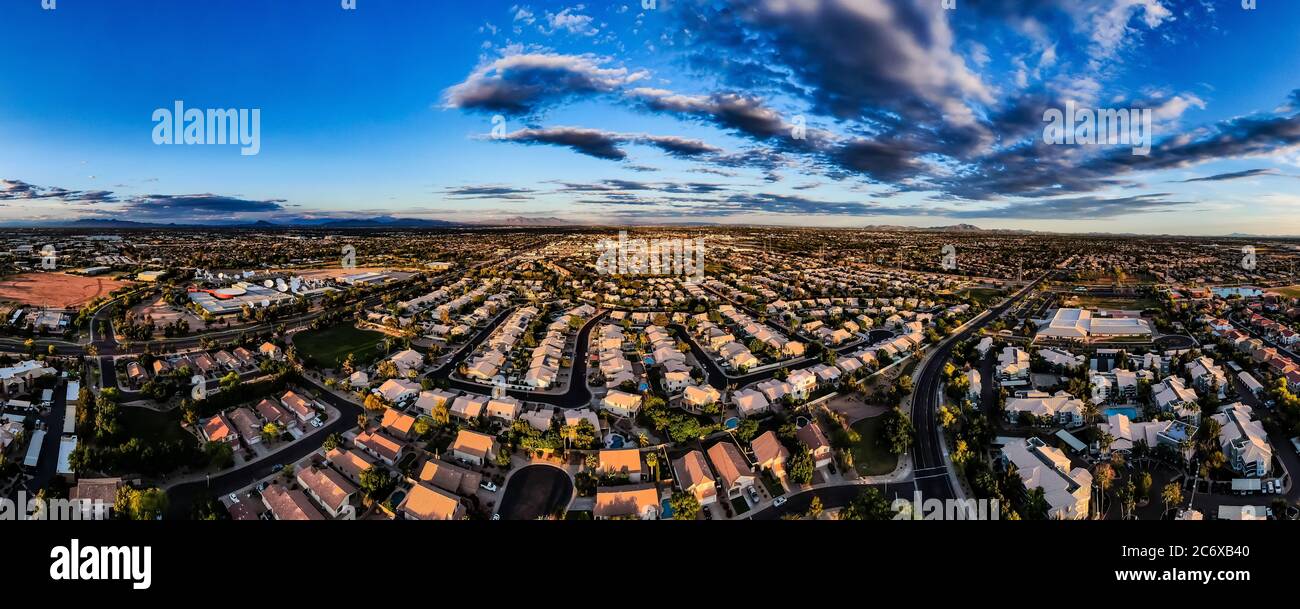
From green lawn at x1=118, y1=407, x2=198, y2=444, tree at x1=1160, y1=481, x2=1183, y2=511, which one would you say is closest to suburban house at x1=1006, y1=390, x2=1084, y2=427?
tree at x1=1160, y1=481, x2=1183, y2=511

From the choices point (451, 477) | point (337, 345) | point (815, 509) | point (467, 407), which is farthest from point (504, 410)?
point (337, 345)

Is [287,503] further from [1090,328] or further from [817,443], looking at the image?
[1090,328]

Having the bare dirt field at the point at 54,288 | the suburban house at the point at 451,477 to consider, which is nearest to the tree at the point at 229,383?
the suburban house at the point at 451,477

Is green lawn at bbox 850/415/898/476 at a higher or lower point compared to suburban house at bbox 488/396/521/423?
lower

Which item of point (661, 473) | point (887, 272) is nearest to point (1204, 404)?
point (661, 473)

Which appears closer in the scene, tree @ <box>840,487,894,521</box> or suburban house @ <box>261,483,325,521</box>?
tree @ <box>840,487,894,521</box>

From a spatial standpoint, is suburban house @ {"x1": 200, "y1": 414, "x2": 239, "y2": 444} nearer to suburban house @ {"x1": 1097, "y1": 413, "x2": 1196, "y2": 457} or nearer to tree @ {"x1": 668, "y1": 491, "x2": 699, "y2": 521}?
tree @ {"x1": 668, "y1": 491, "x2": 699, "y2": 521}

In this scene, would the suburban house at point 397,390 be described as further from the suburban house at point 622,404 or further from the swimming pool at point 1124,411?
the swimming pool at point 1124,411
